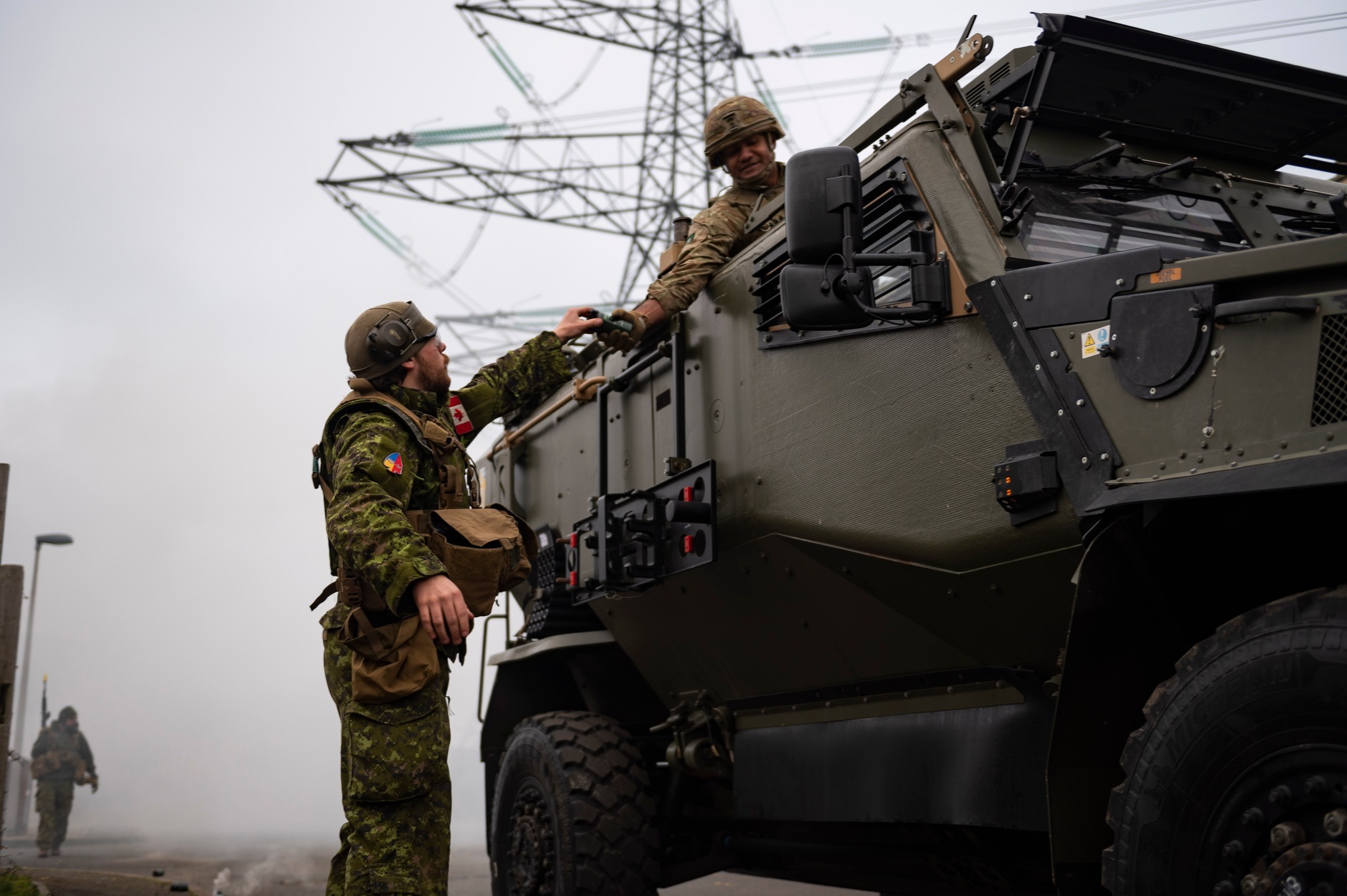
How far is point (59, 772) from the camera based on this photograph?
14.1 m

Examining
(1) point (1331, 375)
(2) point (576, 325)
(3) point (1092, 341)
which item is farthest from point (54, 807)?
(1) point (1331, 375)

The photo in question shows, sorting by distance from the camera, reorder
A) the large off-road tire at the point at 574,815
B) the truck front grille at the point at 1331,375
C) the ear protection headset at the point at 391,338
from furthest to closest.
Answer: the large off-road tire at the point at 574,815 → the ear protection headset at the point at 391,338 → the truck front grille at the point at 1331,375

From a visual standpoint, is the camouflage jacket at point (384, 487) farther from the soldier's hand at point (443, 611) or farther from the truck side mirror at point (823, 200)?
the truck side mirror at point (823, 200)

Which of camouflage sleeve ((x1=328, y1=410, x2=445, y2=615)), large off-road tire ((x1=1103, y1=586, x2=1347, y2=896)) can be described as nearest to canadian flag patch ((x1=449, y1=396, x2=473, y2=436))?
camouflage sleeve ((x1=328, y1=410, x2=445, y2=615))

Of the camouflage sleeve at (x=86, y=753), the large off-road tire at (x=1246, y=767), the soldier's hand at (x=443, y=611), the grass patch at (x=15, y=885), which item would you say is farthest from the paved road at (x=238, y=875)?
the large off-road tire at (x=1246, y=767)

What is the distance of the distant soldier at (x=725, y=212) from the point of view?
4434 millimetres

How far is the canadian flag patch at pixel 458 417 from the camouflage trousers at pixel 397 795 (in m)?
1.06

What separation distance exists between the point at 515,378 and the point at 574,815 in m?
1.69

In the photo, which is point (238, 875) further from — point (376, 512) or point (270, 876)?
point (376, 512)

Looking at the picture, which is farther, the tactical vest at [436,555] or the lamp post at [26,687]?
the lamp post at [26,687]

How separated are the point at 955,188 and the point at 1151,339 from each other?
88 cm

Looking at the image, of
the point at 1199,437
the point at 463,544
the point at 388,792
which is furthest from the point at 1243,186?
the point at 388,792

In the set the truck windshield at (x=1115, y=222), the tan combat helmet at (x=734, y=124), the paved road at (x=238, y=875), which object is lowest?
the paved road at (x=238, y=875)

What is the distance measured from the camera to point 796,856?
467cm
